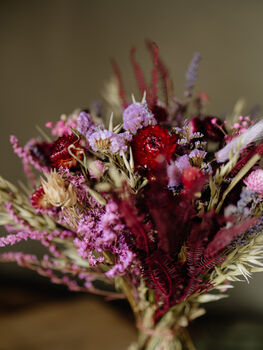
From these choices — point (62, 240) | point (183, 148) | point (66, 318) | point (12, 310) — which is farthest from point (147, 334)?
point (12, 310)

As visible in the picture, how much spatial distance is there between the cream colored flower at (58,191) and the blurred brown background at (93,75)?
835 mm

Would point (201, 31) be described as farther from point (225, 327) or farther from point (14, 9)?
point (225, 327)

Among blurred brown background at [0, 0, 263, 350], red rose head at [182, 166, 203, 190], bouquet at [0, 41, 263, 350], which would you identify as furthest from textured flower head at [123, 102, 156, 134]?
blurred brown background at [0, 0, 263, 350]

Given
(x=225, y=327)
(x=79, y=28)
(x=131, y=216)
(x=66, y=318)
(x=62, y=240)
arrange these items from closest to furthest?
(x=131, y=216) < (x=62, y=240) < (x=225, y=327) < (x=66, y=318) < (x=79, y=28)

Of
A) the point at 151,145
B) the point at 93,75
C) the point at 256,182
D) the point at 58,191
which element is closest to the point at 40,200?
the point at 58,191

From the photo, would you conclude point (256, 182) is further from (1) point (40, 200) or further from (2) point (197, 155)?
(1) point (40, 200)

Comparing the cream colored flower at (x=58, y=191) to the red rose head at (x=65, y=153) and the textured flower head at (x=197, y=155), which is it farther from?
the textured flower head at (x=197, y=155)

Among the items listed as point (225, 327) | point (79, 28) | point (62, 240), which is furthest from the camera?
point (79, 28)

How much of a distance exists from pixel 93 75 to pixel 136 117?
3.27 feet

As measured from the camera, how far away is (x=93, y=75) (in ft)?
4.72

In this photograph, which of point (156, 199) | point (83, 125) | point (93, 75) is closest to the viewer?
point (156, 199)

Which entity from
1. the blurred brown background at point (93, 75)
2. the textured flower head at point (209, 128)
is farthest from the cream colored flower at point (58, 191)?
the blurred brown background at point (93, 75)

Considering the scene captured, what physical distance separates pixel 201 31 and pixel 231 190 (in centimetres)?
89

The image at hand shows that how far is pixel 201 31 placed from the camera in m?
1.23
